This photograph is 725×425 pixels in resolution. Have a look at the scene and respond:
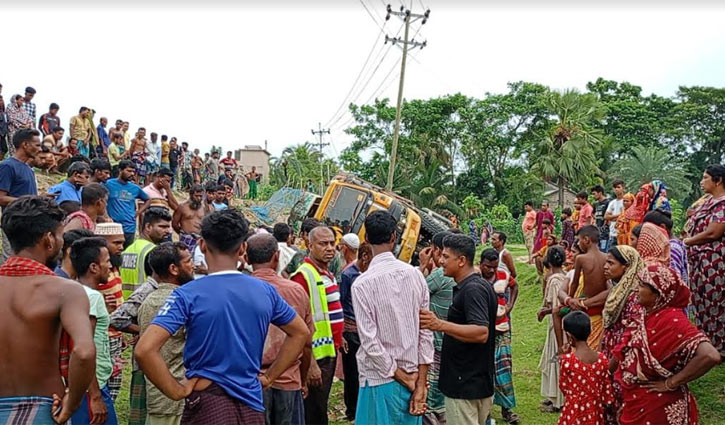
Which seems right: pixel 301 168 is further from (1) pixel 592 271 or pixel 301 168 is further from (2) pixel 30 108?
(1) pixel 592 271

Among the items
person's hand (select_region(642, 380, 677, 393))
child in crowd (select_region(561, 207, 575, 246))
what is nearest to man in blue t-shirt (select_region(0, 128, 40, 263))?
person's hand (select_region(642, 380, 677, 393))

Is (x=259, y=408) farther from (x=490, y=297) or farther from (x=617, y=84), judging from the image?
(x=617, y=84)

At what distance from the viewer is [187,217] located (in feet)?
26.5

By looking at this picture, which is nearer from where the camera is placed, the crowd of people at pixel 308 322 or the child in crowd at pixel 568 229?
the crowd of people at pixel 308 322

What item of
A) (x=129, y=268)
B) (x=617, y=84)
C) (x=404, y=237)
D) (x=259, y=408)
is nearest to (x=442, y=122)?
(x=617, y=84)

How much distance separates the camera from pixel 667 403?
401 centimetres

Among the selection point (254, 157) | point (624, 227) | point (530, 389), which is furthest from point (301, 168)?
point (530, 389)

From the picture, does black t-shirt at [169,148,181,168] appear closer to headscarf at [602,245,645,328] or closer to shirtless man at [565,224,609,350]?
shirtless man at [565,224,609,350]

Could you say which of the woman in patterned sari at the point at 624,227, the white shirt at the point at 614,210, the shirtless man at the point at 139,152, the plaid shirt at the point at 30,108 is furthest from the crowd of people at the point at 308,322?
the shirtless man at the point at 139,152

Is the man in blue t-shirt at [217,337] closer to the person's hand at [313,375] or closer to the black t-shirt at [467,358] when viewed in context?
the person's hand at [313,375]

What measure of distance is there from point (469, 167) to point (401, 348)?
3385cm

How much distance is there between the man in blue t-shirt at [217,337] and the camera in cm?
289

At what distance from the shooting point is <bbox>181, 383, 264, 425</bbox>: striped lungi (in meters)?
2.99

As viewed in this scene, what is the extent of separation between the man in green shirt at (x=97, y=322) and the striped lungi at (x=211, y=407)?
3.04ft
